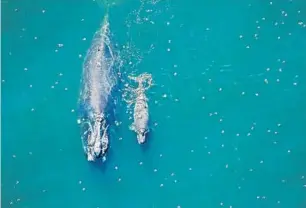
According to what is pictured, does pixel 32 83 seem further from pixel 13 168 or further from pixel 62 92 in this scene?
pixel 13 168

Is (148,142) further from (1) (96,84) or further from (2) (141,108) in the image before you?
(1) (96,84)

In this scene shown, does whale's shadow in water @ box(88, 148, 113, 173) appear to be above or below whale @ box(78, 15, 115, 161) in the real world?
below

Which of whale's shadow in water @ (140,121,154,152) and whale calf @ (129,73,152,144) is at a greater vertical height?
whale calf @ (129,73,152,144)

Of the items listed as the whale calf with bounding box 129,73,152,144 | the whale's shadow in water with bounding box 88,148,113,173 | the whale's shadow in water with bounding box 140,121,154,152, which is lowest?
the whale's shadow in water with bounding box 88,148,113,173

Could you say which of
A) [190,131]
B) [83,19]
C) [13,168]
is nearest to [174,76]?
[190,131]

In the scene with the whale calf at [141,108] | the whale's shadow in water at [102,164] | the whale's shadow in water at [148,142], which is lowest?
the whale's shadow in water at [102,164]
